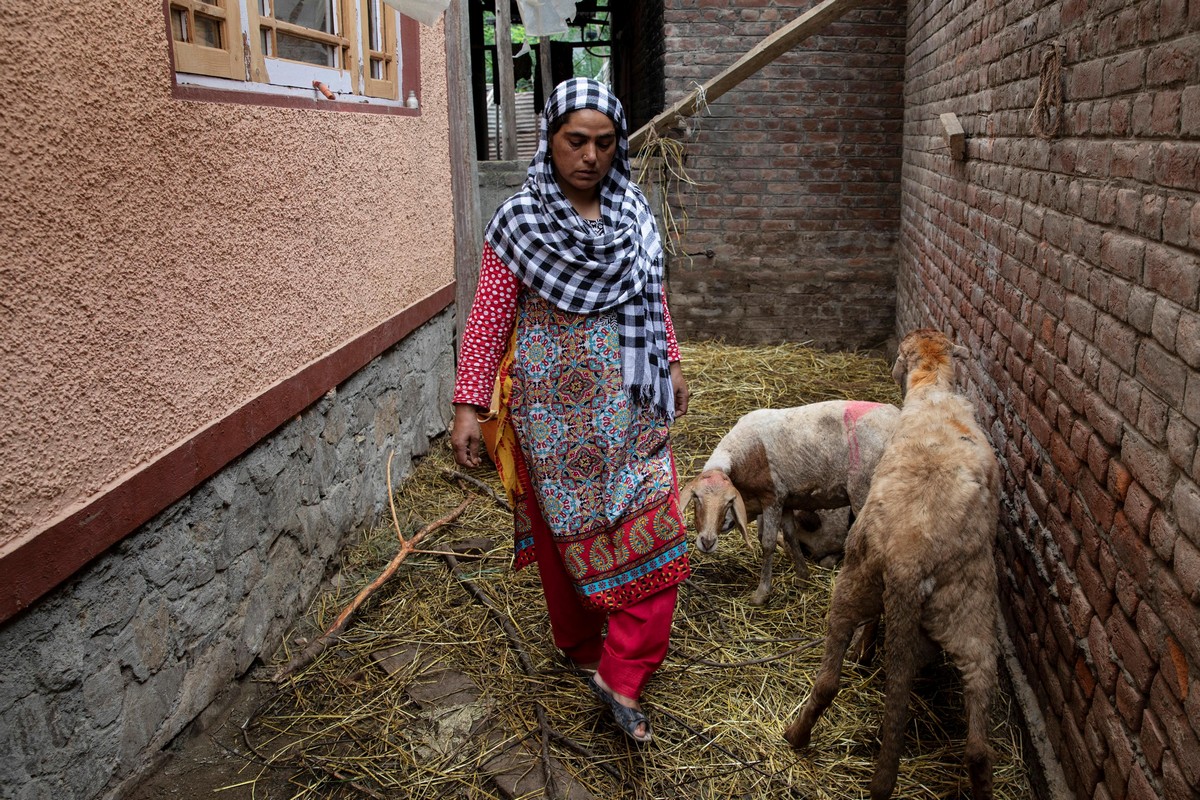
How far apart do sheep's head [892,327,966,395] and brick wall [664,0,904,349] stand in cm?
475

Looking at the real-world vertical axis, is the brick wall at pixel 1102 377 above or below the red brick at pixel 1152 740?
above

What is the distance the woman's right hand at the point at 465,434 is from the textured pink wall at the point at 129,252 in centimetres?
91

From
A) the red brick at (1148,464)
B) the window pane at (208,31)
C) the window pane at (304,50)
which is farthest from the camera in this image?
the window pane at (304,50)

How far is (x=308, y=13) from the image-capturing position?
14.7 feet

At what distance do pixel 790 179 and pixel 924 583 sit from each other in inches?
248

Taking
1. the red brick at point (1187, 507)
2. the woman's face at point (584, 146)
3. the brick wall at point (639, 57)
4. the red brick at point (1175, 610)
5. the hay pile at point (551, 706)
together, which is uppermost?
the brick wall at point (639, 57)

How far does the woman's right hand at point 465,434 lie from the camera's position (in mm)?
3270

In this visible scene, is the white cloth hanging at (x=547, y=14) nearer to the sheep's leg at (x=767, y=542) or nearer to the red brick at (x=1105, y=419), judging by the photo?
the sheep's leg at (x=767, y=542)

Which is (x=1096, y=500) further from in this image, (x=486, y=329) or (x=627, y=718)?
(x=486, y=329)

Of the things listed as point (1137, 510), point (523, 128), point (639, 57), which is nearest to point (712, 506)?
point (1137, 510)

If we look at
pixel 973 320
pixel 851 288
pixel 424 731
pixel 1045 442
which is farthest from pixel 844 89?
pixel 424 731

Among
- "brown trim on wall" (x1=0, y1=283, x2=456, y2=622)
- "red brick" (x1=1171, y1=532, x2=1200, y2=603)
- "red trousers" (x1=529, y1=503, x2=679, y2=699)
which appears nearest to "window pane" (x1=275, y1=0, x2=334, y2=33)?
"brown trim on wall" (x1=0, y1=283, x2=456, y2=622)

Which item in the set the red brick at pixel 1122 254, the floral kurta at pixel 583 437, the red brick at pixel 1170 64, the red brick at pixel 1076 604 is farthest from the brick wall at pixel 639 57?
the red brick at pixel 1076 604

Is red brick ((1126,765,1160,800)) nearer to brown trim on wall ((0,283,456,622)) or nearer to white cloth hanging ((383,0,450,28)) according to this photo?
brown trim on wall ((0,283,456,622))
